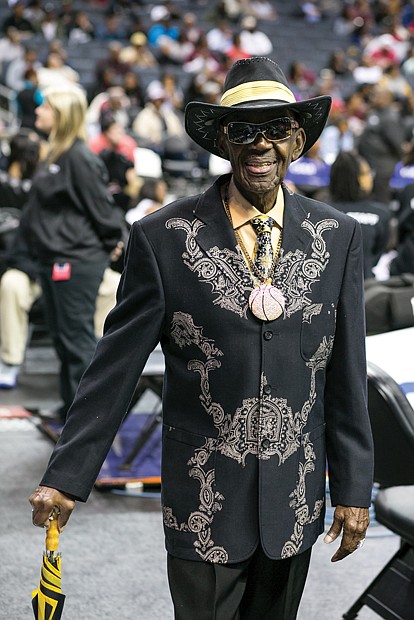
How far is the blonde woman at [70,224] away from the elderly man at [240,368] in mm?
3435

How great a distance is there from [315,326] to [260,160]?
38cm

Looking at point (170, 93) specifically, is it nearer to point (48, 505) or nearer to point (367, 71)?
point (367, 71)

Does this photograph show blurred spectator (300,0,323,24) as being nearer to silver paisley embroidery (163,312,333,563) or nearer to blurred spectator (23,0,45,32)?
blurred spectator (23,0,45,32)

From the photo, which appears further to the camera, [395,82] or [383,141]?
[395,82]

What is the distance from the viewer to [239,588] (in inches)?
101

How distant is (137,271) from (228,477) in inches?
19.0

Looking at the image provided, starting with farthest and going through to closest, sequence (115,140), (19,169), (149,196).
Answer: (115,140), (19,169), (149,196)

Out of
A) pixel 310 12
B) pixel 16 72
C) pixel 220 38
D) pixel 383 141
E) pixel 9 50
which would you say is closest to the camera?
pixel 383 141

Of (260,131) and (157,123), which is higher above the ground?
(157,123)

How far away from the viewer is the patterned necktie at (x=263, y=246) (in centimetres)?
252

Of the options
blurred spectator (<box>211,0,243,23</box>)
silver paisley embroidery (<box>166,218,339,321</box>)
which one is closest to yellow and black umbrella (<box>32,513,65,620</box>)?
silver paisley embroidery (<box>166,218,339,321</box>)

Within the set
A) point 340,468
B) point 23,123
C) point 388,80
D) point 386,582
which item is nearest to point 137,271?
point 340,468

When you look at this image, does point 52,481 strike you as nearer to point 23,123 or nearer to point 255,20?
point 23,123

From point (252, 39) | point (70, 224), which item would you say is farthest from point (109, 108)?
point (70, 224)
